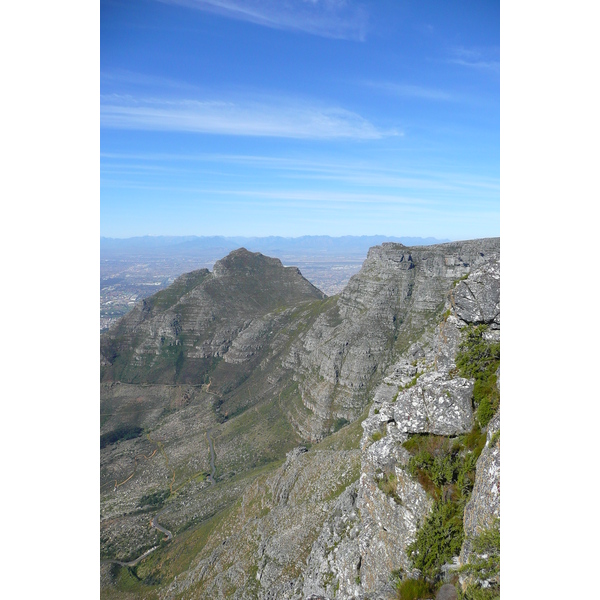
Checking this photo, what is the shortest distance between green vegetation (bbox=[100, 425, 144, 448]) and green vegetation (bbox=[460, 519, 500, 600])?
378 feet

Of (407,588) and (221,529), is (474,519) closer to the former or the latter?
(407,588)

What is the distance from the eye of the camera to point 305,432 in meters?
83.9

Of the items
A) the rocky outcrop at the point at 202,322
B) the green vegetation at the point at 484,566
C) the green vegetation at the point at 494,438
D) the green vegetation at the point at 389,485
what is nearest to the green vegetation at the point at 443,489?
the green vegetation at the point at 389,485

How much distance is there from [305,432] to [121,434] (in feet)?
199

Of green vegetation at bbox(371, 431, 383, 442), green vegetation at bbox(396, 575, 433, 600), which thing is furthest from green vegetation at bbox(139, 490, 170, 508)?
green vegetation at bbox(396, 575, 433, 600)

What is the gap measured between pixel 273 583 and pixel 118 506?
201ft

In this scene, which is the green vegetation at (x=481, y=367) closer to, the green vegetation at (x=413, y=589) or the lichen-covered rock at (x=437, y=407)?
the lichen-covered rock at (x=437, y=407)

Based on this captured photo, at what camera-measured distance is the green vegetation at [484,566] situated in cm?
852

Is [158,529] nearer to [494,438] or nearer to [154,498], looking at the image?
[154,498]

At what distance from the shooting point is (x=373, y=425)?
1984 cm

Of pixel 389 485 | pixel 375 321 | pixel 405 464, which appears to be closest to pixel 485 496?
pixel 405 464

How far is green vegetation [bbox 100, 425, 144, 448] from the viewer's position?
105 meters

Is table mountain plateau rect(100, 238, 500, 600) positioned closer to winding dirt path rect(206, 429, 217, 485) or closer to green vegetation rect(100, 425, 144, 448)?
green vegetation rect(100, 425, 144, 448)
